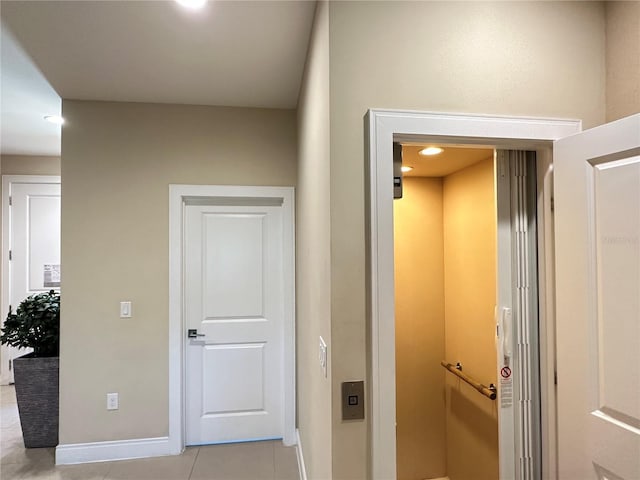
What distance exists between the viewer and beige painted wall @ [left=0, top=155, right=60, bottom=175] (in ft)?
13.8

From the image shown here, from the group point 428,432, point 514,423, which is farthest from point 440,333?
point 514,423

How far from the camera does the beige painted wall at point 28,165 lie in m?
4.21

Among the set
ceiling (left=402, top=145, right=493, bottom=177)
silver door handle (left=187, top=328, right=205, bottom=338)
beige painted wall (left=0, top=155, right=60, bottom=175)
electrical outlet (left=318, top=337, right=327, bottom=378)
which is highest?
beige painted wall (left=0, top=155, right=60, bottom=175)

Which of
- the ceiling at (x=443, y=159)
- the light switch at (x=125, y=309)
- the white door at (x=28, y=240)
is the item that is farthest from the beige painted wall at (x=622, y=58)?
the white door at (x=28, y=240)

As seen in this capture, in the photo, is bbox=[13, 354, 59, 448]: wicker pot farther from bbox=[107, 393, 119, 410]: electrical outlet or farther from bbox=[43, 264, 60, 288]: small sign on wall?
bbox=[43, 264, 60, 288]: small sign on wall

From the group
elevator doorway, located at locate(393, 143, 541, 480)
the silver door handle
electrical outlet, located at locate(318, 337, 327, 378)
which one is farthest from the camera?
the silver door handle

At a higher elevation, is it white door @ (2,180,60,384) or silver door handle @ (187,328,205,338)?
white door @ (2,180,60,384)

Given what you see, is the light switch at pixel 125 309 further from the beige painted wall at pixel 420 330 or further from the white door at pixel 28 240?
the white door at pixel 28 240

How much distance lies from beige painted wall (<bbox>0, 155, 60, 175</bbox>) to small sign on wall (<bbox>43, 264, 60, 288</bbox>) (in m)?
1.08

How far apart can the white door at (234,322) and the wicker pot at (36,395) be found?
3.19 feet

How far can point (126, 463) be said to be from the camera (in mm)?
2654

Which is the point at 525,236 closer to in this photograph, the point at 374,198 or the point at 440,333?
→ the point at 374,198

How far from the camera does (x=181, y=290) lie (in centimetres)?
281

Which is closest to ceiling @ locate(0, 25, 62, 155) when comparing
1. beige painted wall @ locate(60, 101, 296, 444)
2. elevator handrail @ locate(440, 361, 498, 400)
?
beige painted wall @ locate(60, 101, 296, 444)
